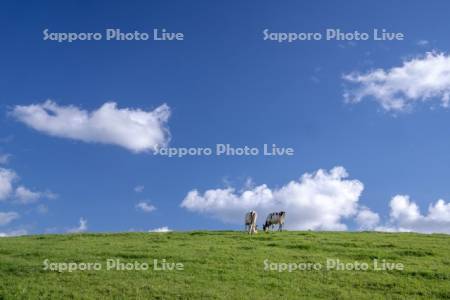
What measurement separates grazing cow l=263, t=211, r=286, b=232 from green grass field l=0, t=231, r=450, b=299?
31.9ft

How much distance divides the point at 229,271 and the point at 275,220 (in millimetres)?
22370

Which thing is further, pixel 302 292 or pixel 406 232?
pixel 406 232

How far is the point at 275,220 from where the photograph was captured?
49.5m

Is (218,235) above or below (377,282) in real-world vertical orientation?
above

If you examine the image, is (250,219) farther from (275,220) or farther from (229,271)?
(229,271)

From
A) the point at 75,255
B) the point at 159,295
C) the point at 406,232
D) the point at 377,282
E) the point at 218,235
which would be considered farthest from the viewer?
the point at 406,232

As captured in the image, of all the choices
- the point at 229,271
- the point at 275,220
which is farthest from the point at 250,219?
the point at 229,271

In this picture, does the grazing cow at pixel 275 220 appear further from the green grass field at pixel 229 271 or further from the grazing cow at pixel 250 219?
the green grass field at pixel 229 271

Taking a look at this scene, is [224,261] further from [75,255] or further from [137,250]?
[75,255]

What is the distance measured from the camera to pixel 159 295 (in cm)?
2386

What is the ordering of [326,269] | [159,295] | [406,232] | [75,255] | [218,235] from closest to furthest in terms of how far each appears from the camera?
[159,295] < [326,269] < [75,255] < [218,235] < [406,232]

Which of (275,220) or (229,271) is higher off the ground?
(275,220)

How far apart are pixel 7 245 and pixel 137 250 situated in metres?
9.49

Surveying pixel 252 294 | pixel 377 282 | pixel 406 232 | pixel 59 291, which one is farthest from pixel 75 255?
pixel 406 232
